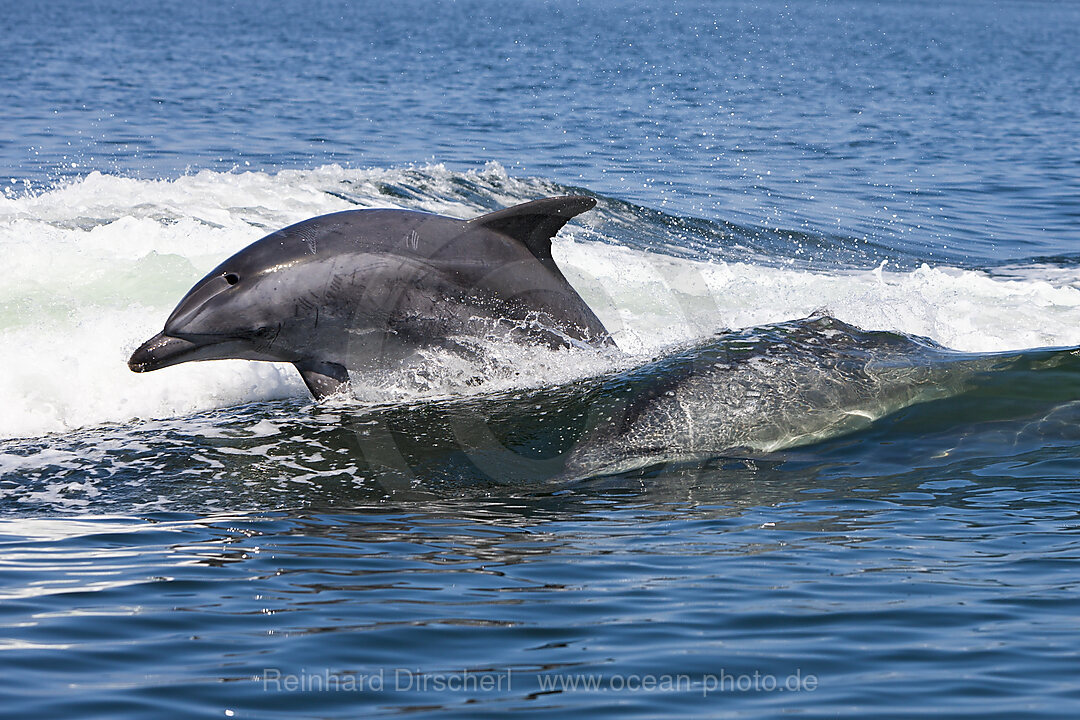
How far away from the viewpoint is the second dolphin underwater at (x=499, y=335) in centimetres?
1067

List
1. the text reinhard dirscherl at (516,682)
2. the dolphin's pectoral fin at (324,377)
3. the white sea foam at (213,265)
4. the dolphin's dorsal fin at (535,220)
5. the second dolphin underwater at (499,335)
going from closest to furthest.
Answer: the text reinhard dirscherl at (516,682)
the second dolphin underwater at (499,335)
the dolphin's dorsal fin at (535,220)
the dolphin's pectoral fin at (324,377)
the white sea foam at (213,265)

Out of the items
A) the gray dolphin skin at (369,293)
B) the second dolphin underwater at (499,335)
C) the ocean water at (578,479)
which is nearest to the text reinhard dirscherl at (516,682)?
the ocean water at (578,479)

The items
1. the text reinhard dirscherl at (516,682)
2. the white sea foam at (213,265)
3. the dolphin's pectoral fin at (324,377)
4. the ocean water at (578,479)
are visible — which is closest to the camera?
the text reinhard dirscherl at (516,682)

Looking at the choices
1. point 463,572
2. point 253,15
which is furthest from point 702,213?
point 253,15

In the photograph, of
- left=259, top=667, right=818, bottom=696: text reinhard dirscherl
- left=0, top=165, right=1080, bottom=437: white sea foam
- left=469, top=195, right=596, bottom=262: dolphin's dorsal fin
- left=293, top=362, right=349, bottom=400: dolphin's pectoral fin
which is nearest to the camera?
left=259, top=667, right=818, bottom=696: text reinhard dirscherl

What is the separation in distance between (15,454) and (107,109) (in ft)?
95.0

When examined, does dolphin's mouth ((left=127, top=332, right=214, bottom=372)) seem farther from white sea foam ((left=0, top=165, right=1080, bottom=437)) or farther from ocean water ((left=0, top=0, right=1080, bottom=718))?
white sea foam ((left=0, top=165, right=1080, bottom=437))

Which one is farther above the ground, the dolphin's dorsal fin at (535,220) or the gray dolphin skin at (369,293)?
the dolphin's dorsal fin at (535,220)

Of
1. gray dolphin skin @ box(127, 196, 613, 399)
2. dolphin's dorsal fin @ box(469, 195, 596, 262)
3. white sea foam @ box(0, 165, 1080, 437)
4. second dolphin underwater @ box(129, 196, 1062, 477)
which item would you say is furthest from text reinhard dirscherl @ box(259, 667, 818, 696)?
white sea foam @ box(0, 165, 1080, 437)

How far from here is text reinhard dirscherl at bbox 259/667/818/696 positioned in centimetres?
606

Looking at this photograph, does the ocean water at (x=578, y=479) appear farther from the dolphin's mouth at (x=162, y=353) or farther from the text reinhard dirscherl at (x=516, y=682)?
the dolphin's mouth at (x=162, y=353)

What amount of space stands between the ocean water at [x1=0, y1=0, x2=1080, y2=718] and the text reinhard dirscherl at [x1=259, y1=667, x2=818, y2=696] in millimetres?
24

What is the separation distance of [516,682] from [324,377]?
5.76m

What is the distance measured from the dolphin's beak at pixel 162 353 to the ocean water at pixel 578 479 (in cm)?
68
